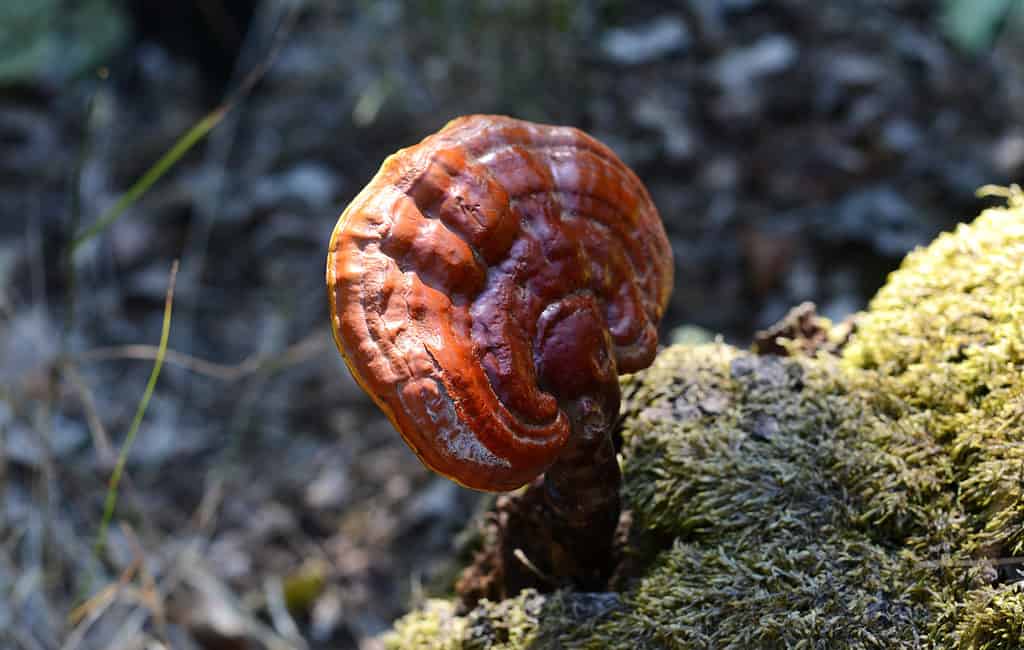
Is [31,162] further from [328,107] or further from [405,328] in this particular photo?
[405,328]

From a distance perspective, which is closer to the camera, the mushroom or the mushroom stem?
the mushroom

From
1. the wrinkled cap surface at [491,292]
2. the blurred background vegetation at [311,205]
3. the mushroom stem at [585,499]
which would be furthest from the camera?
the blurred background vegetation at [311,205]

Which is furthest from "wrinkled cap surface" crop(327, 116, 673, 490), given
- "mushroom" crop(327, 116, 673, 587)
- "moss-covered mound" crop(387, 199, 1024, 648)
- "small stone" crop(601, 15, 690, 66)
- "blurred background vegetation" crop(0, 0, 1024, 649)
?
"small stone" crop(601, 15, 690, 66)

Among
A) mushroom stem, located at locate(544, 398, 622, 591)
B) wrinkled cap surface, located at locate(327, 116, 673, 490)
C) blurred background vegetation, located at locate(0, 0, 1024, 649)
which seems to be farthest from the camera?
blurred background vegetation, located at locate(0, 0, 1024, 649)

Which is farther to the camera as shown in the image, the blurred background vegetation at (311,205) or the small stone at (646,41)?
the small stone at (646,41)

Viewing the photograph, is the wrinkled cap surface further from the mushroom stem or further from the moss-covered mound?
the moss-covered mound

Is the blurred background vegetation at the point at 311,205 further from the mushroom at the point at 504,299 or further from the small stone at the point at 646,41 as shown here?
the mushroom at the point at 504,299

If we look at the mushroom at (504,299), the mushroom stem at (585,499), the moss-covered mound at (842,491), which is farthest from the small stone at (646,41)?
the mushroom stem at (585,499)
